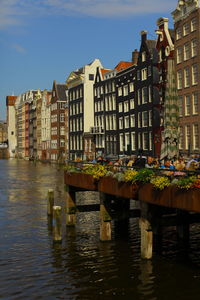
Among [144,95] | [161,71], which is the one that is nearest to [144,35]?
[161,71]

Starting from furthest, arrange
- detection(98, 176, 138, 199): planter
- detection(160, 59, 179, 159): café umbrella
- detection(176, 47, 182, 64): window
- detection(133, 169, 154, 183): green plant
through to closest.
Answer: detection(176, 47, 182, 64): window, detection(160, 59, 179, 159): café umbrella, detection(98, 176, 138, 199): planter, detection(133, 169, 154, 183): green plant

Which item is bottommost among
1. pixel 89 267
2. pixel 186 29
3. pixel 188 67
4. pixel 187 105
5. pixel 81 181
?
pixel 89 267

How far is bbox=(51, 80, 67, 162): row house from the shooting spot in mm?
116250

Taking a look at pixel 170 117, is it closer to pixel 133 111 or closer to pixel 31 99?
pixel 133 111

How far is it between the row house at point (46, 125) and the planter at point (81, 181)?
101 meters

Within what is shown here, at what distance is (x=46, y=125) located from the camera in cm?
13200

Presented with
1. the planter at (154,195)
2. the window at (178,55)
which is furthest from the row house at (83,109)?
the planter at (154,195)

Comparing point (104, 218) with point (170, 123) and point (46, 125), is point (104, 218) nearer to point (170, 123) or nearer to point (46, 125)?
point (170, 123)

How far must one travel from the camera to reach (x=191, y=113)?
50406mm

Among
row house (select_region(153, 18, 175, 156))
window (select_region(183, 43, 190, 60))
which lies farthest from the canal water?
row house (select_region(153, 18, 175, 156))

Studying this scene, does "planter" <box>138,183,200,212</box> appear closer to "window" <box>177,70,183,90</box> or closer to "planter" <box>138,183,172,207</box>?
"planter" <box>138,183,172,207</box>

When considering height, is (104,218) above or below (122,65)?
below

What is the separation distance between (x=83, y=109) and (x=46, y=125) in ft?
131

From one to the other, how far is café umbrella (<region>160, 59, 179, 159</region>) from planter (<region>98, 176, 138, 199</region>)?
3896 mm
